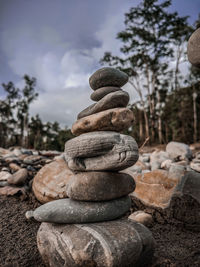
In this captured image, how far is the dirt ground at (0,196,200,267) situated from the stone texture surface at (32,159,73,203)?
56cm

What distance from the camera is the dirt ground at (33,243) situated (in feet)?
9.80

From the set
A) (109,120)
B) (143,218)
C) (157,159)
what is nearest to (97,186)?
(109,120)

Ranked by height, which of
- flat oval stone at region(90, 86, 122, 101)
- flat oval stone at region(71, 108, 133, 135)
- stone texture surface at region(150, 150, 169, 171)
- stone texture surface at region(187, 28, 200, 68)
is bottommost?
stone texture surface at region(150, 150, 169, 171)

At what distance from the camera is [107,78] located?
3785mm

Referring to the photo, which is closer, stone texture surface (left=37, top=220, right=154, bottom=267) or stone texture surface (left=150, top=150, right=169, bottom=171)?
stone texture surface (left=37, top=220, right=154, bottom=267)

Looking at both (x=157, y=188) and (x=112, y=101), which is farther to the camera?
(x=157, y=188)

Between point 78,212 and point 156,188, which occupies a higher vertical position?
point 78,212

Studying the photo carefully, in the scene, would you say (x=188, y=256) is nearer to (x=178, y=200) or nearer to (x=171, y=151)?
(x=178, y=200)

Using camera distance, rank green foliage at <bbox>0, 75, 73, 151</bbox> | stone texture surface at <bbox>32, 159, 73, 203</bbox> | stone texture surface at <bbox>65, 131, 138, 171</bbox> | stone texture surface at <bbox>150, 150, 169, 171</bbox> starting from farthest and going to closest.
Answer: green foliage at <bbox>0, 75, 73, 151</bbox>, stone texture surface at <bbox>150, 150, 169, 171</bbox>, stone texture surface at <bbox>32, 159, 73, 203</bbox>, stone texture surface at <bbox>65, 131, 138, 171</bbox>

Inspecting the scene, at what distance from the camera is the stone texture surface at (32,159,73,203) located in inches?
202

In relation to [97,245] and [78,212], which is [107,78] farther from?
[97,245]

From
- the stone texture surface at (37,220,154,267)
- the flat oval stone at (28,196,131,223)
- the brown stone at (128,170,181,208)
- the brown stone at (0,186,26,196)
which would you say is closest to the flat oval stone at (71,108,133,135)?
the flat oval stone at (28,196,131,223)

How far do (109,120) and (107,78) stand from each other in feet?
3.09

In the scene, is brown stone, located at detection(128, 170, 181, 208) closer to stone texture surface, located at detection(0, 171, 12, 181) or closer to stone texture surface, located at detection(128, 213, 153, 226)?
stone texture surface, located at detection(128, 213, 153, 226)
